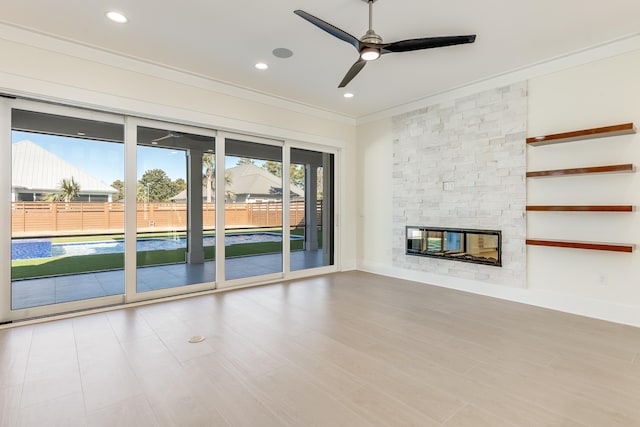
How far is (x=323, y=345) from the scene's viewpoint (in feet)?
9.45

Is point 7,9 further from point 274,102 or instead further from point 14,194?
point 274,102

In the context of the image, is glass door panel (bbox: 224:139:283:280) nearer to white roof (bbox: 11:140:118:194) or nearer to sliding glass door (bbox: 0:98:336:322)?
sliding glass door (bbox: 0:98:336:322)

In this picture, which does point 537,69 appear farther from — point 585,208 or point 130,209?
point 130,209

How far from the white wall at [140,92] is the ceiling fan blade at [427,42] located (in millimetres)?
2615

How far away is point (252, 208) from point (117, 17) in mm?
2990

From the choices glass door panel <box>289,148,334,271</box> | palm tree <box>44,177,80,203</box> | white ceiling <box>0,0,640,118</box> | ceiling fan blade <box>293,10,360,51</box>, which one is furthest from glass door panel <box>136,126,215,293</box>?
ceiling fan blade <box>293,10,360,51</box>

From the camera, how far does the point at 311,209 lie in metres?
6.07

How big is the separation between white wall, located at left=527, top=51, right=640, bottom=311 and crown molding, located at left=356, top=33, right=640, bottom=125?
74 millimetres

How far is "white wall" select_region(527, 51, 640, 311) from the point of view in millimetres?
3471

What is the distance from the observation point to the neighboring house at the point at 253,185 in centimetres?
504

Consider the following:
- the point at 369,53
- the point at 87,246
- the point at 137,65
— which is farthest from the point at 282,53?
the point at 87,246

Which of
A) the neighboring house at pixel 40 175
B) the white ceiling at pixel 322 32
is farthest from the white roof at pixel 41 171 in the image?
the white ceiling at pixel 322 32

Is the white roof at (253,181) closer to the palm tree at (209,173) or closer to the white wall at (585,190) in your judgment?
the palm tree at (209,173)

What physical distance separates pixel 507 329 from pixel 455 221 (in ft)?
6.54
